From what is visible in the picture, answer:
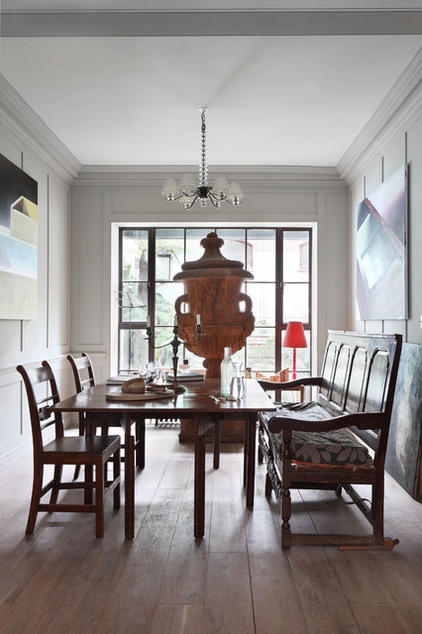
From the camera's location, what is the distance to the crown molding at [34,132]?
389cm

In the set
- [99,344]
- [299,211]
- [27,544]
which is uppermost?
[299,211]

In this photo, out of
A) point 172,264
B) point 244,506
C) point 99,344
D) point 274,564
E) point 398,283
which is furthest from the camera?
point 172,264

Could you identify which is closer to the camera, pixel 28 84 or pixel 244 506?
pixel 244 506

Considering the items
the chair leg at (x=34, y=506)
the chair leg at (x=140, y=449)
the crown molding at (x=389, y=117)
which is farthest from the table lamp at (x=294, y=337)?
the chair leg at (x=34, y=506)

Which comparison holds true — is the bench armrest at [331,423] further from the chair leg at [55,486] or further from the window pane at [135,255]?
the window pane at [135,255]

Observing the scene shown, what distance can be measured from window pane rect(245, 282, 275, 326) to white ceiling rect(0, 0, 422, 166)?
5.15 feet

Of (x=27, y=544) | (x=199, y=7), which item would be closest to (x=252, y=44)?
(x=199, y=7)

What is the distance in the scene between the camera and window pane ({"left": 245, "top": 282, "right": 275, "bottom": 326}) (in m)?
6.13

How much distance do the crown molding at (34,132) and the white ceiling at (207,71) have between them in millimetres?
75

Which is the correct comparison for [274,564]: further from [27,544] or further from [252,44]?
[252,44]

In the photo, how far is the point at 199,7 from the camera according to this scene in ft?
9.00

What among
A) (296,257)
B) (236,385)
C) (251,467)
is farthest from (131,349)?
(236,385)

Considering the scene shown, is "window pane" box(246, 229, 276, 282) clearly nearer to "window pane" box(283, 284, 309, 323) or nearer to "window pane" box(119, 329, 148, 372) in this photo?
"window pane" box(283, 284, 309, 323)

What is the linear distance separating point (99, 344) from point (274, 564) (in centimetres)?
384
